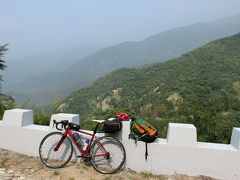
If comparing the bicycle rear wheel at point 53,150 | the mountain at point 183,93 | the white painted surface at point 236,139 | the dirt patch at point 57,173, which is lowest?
the dirt patch at point 57,173

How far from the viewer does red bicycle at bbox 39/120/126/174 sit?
4781 mm

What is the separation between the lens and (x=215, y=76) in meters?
26.1

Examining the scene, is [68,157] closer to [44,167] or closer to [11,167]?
[44,167]

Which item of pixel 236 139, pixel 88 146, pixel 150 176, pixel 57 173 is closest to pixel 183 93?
pixel 236 139

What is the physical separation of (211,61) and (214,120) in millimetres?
24739

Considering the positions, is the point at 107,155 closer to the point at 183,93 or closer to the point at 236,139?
the point at 236,139

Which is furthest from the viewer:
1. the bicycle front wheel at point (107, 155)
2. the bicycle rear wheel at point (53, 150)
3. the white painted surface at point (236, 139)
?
the bicycle rear wheel at point (53, 150)

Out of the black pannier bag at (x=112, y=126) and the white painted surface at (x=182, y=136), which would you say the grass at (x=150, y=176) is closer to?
the white painted surface at (x=182, y=136)

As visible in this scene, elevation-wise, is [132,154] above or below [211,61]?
below

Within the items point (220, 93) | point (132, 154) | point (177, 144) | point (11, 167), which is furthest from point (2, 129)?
point (220, 93)

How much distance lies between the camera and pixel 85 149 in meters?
4.89

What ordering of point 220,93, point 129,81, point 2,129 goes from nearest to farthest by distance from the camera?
point 2,129
point 220,93
point 129,81

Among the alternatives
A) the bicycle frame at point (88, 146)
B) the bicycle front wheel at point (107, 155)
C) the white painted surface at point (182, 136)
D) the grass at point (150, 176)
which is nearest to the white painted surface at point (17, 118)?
the bicycle frame at point (88, 146)

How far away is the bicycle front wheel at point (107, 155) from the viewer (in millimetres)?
4746
